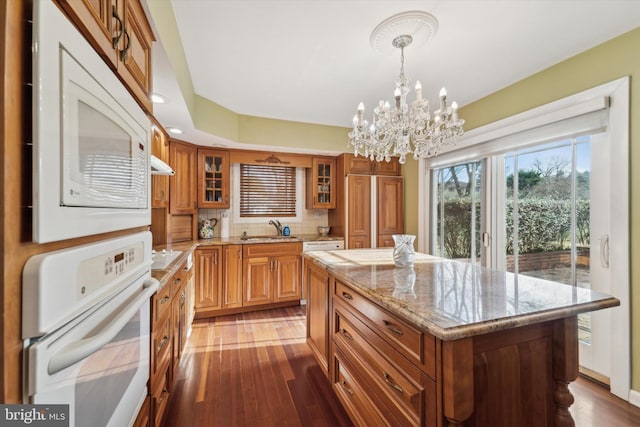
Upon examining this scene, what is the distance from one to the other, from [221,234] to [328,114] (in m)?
2.25

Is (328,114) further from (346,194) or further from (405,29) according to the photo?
(405,29)

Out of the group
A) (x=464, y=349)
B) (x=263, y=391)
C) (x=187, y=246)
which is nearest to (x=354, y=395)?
(x=263, y=391)

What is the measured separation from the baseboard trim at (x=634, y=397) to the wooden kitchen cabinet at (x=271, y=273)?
9.96 ft

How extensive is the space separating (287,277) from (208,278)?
100 centimetres

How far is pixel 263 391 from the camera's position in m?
1.90

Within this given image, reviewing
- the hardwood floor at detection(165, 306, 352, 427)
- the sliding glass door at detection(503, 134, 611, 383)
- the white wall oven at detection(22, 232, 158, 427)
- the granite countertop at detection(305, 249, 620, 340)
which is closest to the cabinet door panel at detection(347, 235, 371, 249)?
the hardwood floor at detection(165, 306, 352, 427)

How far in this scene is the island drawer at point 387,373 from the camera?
39.9 inches

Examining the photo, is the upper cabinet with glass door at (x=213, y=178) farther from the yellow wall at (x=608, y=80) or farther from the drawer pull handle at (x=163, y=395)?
the yellow wall at (x=608, y=80)

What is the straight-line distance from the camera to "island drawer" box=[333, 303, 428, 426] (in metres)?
1.01

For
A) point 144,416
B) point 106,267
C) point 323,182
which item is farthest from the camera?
point 323,182

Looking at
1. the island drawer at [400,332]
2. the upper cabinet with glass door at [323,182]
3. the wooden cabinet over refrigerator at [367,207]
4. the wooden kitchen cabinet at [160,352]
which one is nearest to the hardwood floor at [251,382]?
the wooden kitchen cabinet at [160,352]

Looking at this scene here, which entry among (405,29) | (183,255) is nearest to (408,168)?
(405,29)

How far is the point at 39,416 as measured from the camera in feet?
1.58

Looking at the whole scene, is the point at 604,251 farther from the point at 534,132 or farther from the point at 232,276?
the point at 232,276
